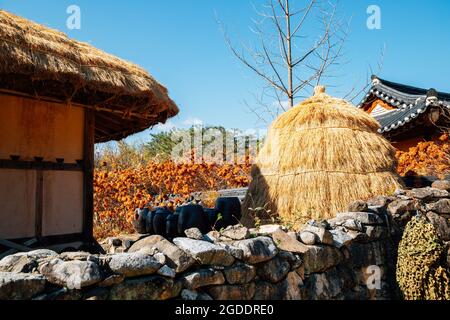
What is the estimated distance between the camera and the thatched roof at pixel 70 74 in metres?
3.79

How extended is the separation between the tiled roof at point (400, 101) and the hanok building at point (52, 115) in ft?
18.0

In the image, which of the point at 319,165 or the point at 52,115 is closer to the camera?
the point at 52,115

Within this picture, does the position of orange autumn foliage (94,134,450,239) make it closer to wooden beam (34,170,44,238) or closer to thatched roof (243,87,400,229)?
thatched roof (243,87,400,229)

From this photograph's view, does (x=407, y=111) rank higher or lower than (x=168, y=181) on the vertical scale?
higher

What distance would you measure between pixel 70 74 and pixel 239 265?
267 centimetres

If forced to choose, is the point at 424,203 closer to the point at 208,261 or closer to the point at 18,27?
the point at 208,261

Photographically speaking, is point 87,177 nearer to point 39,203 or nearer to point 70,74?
point 39,203

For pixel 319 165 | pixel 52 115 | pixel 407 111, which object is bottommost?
pixel 319 165

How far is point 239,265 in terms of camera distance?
9.26 feet

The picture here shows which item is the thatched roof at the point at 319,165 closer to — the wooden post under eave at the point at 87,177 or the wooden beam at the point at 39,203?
the wooden post under eave at the point at 87,177

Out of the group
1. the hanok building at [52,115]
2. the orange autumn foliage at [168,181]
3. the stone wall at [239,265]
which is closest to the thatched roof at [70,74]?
the hanok building at [52,115]

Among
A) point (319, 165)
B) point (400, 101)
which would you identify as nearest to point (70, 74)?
point (319, 165)
